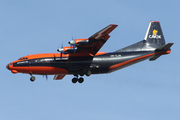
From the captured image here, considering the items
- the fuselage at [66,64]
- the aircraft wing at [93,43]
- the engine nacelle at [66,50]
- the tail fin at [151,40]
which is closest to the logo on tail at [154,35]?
the tail fin at [151,40]

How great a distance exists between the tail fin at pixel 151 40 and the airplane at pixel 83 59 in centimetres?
38

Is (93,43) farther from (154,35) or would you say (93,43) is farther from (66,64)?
(154,35)

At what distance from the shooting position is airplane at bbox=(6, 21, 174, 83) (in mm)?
33812

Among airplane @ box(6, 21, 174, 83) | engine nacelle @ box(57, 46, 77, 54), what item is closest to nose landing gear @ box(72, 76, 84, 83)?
airplane @ box(6, 21, 174, 83)

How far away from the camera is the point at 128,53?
121 feet

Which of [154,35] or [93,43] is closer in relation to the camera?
[93,43]

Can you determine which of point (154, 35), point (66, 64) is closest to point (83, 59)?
point (66, 64)

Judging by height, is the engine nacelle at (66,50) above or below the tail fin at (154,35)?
below

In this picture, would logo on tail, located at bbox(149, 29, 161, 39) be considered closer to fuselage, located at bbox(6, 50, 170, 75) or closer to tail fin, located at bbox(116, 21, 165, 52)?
tail fin, located at bbox(116, 21, 165, 52)

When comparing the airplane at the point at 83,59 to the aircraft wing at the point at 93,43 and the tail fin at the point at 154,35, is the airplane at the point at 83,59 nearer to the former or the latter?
the aircraft wing at the point at 93,43

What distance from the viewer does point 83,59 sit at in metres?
35.0

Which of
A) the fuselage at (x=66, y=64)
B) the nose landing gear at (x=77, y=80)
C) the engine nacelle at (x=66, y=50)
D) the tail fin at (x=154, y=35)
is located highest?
the tail fin at (x=154, y=35)

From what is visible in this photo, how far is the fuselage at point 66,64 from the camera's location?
112 feet

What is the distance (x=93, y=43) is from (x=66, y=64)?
383 centimetres
